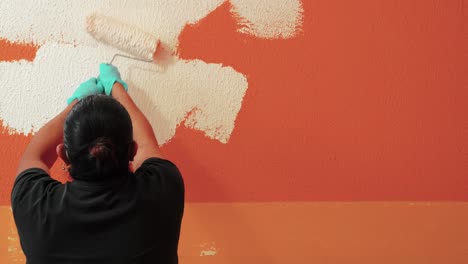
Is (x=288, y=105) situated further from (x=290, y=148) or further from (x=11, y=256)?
(x=11, y=256)

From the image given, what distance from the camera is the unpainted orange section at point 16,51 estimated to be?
1.11m

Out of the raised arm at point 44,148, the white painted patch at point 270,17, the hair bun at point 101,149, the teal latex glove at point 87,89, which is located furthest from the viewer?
the white painted patch at point 270,17

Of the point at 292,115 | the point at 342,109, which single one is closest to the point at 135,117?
the point at 292,115

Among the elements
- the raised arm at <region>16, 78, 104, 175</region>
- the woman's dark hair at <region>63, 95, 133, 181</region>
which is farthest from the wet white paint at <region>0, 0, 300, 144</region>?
the woman's dark hair at <region>63, 95, 133, 181</region>

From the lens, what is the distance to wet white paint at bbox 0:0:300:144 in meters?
1.12

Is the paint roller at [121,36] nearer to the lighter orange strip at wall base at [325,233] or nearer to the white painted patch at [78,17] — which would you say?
the white painted patch at [78,17]

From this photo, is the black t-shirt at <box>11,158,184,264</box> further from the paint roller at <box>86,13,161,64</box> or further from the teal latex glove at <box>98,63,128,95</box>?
the paint roller at <box>86,13,161,64</box>

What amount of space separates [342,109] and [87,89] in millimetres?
600

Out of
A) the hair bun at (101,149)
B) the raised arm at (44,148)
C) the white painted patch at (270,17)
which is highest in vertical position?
the white painted patch at (270,17)

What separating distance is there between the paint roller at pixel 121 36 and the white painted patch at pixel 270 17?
218mm

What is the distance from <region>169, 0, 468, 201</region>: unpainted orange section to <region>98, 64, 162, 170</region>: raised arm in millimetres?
188

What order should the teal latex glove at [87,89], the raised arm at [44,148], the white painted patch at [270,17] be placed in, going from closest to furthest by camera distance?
the raised arm at [44,148], the teal latex glove at [87,89], the white painted patch at [270,17]

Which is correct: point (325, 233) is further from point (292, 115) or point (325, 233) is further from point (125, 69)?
point (125, 69)

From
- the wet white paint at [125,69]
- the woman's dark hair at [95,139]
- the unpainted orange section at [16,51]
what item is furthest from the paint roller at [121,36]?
the woman's dark hair at [95,139]
